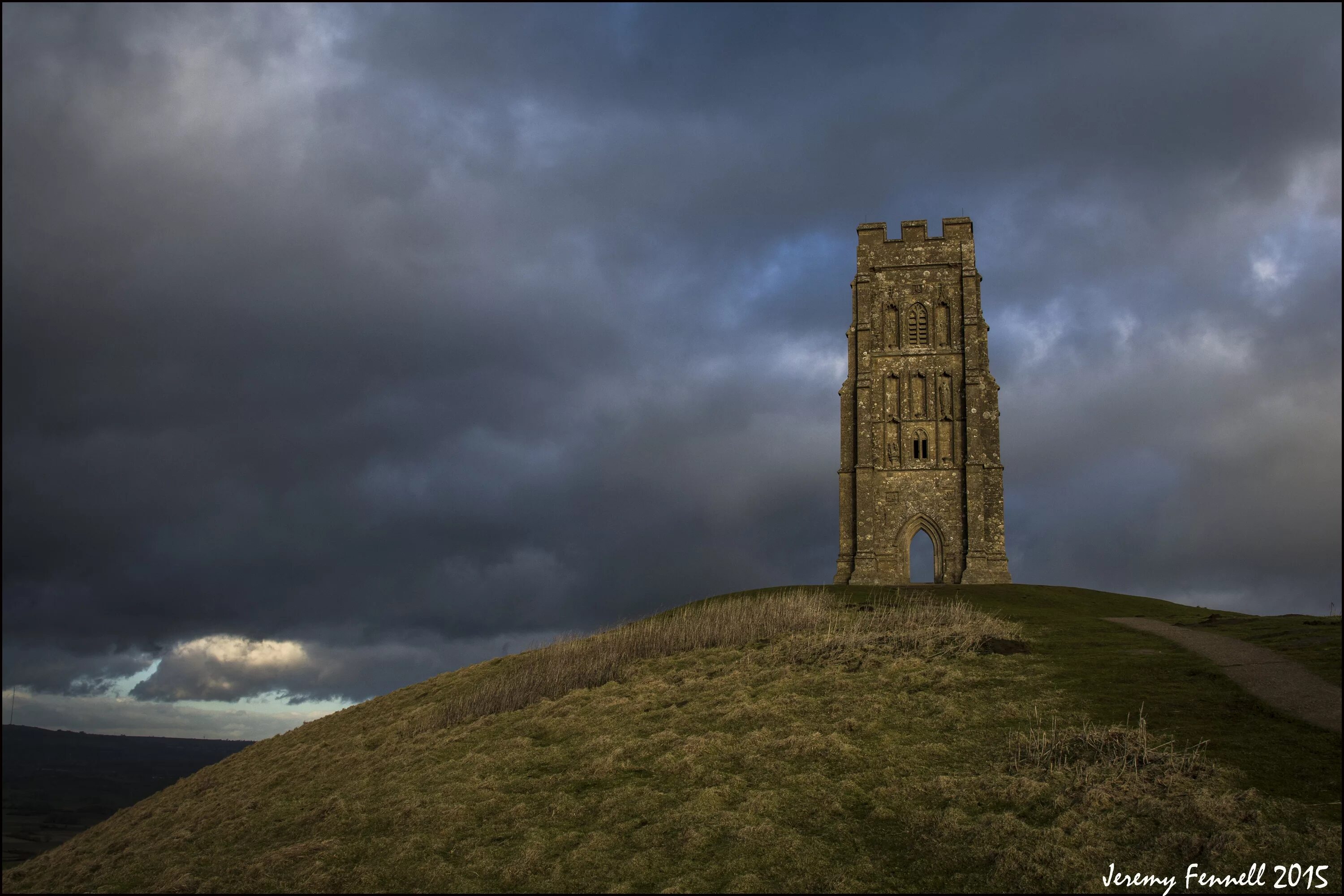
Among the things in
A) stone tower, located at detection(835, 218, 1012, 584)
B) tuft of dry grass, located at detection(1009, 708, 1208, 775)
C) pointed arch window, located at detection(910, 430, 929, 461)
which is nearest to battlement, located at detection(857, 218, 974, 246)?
stone tower, located at detection(835, 218, 1012, 584)

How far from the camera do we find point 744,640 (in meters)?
28.6

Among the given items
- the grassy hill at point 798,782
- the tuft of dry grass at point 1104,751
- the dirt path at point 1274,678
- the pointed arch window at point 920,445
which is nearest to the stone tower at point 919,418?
the pointed arch window at point 920,445

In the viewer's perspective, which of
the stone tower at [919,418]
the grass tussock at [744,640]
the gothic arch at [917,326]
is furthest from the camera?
the gothic arch at [917,326]

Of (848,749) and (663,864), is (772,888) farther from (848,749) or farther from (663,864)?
(848,749)

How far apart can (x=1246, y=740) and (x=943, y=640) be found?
10023 millimetres

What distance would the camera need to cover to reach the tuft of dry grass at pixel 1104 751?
13344 mm

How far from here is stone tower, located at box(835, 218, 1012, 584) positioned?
45.4 m

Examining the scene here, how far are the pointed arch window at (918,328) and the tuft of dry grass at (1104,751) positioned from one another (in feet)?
117

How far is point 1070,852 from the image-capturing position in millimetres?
11000

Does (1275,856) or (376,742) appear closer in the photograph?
(1275,856)

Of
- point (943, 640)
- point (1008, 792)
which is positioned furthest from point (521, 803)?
point (943, 640)

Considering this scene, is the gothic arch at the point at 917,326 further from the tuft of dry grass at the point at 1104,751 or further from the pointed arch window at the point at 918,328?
the tuft of dry grass at the point at 1104,751

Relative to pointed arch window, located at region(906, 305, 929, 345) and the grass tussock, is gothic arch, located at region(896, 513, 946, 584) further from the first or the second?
the grass tussock

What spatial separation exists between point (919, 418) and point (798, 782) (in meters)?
35.6
